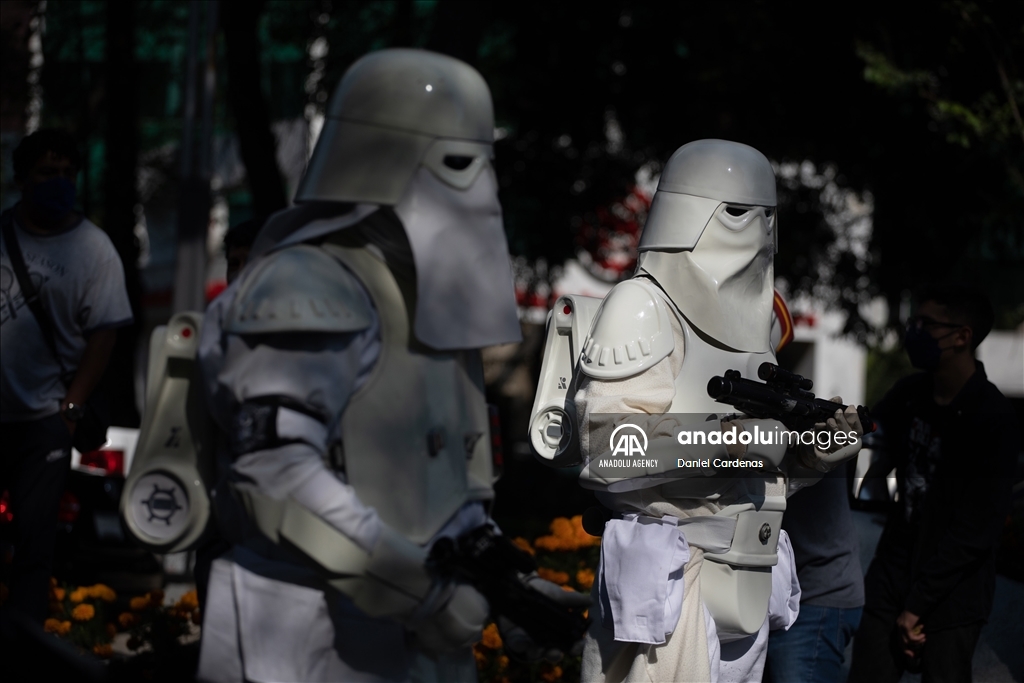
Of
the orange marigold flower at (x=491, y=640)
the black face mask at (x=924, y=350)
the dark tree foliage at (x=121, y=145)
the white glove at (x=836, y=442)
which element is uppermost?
the dark tree foliage at (x=121, y=145)

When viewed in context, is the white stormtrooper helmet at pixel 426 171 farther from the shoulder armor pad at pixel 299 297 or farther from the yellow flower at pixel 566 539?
the yellow flower at pixel 566 539

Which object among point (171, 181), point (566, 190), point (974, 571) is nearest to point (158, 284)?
point (171, 181)

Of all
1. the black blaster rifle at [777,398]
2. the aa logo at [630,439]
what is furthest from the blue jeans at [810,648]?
the aa logo at [630,439]

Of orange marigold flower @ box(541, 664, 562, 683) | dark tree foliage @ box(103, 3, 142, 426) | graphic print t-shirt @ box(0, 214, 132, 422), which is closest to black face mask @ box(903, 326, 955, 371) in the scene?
orange marigold flower @ box(541, 664, 562, 683)

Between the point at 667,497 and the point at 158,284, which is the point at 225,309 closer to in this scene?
the point at 667,497

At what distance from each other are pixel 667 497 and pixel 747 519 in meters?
0.25

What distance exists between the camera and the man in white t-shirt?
14.2 ft

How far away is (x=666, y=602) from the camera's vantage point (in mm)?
3361

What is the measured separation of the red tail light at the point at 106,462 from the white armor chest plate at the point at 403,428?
5.55m

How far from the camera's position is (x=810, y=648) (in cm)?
430

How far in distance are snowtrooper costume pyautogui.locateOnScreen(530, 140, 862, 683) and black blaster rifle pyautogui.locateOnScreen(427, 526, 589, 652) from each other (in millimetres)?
714

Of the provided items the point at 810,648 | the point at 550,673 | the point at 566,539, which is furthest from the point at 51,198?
the point at 810,648

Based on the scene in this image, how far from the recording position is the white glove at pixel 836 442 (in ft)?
11.6

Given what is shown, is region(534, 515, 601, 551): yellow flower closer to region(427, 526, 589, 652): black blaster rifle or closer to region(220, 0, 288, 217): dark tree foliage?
region(427, 526, 589, 652): black blaster rifle
